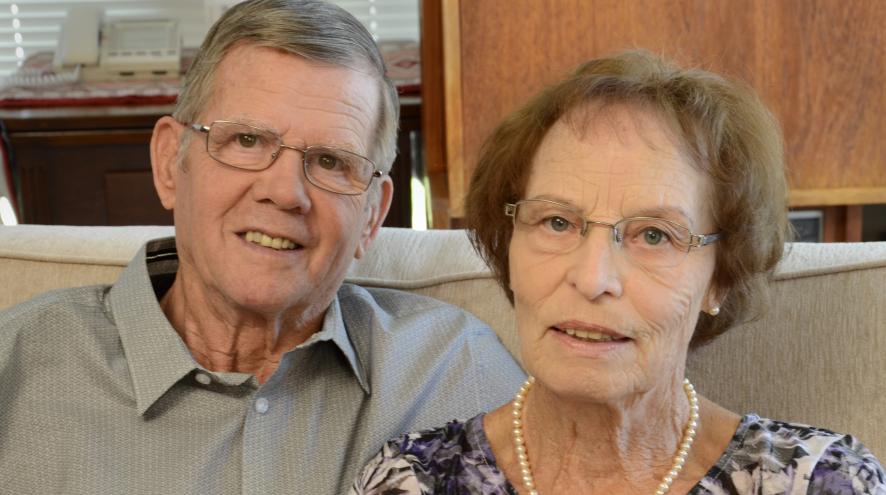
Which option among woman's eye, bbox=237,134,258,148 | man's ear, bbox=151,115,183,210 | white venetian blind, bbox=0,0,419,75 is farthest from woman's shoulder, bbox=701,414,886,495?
white venetian blind, bbox=0,0,419,75

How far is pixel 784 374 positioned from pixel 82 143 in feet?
8.02

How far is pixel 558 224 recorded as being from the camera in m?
1.44

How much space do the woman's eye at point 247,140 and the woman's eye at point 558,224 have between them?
0.51 metres

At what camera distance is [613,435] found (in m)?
1.49

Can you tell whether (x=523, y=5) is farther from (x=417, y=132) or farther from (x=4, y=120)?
(x=4, y=120)

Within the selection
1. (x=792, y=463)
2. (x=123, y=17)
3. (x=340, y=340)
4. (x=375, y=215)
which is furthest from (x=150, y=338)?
(x=123, y=17)

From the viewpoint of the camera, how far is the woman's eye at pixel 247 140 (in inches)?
67.9

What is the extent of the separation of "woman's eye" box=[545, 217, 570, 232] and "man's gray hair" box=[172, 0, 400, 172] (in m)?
0.47

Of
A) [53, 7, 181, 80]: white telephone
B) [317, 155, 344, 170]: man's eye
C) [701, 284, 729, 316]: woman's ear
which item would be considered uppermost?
[53, 7, 181, 80]: white telephone

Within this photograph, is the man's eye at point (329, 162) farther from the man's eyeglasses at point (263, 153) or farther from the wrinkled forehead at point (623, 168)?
the wrinkled forehead at point (623, 168)

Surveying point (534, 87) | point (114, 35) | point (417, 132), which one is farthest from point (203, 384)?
point (114, 35)

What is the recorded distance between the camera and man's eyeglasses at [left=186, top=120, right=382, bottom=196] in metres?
1.72

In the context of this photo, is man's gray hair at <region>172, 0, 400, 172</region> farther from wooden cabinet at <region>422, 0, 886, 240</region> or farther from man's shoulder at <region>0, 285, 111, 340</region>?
wooden cabinet at <region>422, 0, 886, 240</region>

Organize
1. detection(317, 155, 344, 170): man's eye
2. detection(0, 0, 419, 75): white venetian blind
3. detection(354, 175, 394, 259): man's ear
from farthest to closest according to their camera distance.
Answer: detection(0, 0, 419, 75): white venetian blind → detection(354, 175, 394, 259): man's ear → detection(317, 155, 344, 170): man's eye
